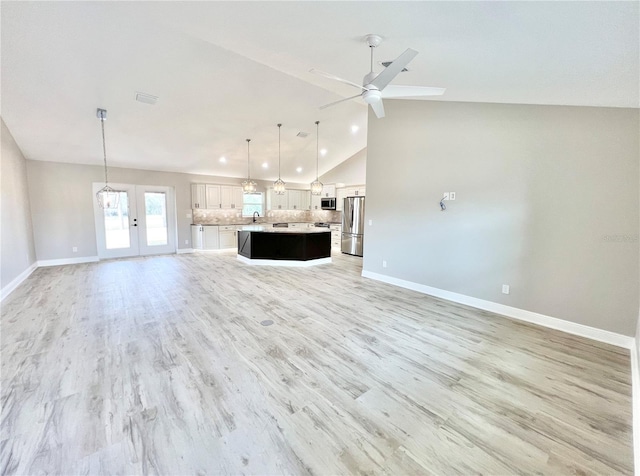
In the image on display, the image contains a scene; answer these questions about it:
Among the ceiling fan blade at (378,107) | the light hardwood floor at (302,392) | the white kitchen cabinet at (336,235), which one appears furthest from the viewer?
the white kitchen cabinet at (336,235)

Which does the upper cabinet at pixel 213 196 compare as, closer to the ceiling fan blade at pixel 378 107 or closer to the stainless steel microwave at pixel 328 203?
the stainless steel microwave at pixel 328 203

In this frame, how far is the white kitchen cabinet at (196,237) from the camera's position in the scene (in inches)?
332

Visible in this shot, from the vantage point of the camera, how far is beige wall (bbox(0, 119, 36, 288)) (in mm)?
4312

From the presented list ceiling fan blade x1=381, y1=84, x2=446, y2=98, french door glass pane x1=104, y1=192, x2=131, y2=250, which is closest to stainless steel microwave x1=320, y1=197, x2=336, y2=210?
french door glass pane x1=104, y1=192, x2=131, y2=250

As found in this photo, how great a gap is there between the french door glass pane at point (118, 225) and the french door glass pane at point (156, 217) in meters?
0.49

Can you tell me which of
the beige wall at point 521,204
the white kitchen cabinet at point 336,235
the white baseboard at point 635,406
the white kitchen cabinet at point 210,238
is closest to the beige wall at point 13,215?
the white kitchen cabinet at point 210,238

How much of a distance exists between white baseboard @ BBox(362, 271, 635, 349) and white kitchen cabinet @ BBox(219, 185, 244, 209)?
634 centimetres

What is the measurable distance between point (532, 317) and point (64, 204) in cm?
961

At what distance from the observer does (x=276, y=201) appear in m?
9.91

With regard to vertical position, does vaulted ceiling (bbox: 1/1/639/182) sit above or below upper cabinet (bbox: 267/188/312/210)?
above

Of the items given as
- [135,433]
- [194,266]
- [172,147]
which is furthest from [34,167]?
[135,433]

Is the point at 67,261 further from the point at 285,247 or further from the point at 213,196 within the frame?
the point at 285,247

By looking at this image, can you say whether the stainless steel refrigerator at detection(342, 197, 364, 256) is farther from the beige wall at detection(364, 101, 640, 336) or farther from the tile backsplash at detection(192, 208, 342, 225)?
the beige wall at detection(364, 101, 640, 336)

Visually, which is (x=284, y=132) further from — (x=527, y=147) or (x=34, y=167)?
(x=34, y=167)
